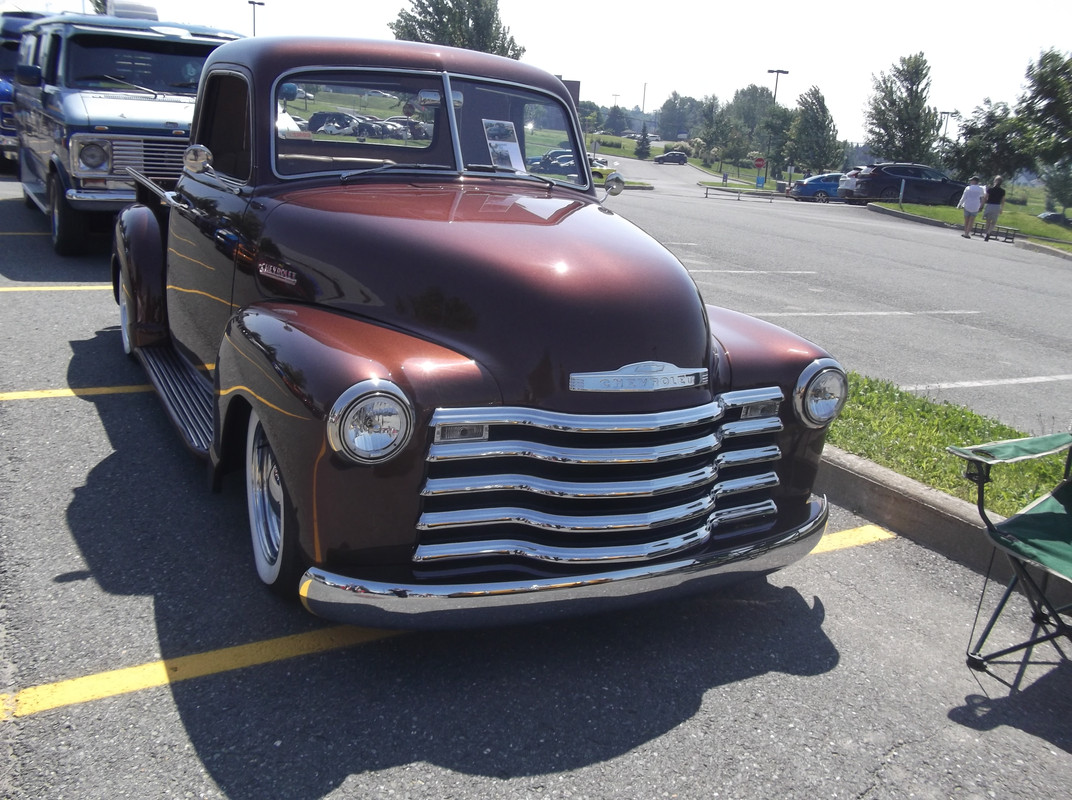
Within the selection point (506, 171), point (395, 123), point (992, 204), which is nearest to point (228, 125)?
point (395, 123)

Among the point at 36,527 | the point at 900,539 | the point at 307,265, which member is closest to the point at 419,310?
the point at 307,265

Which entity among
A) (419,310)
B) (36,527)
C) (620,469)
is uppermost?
(419,310)

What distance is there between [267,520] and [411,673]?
0.82m

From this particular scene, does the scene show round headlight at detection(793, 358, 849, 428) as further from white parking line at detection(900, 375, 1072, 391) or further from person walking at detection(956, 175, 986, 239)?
person walking at detection(956, 175, 986, 239)

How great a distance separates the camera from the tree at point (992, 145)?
34.4 m

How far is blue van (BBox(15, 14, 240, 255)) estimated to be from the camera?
8.73m

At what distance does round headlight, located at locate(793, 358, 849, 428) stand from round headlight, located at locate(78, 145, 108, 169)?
24.8 feet

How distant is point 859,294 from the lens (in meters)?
11.3

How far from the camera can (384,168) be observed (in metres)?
4.18

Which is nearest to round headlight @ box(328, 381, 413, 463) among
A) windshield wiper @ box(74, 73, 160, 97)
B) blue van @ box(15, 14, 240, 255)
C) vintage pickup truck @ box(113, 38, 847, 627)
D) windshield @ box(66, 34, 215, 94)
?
vintage pickup truck @ box(113, 38, 847, 627)

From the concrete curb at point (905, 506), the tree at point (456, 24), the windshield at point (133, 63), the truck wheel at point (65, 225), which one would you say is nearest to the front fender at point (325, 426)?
the concrete curb at point (905, 506)

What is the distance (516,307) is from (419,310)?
1.20ft

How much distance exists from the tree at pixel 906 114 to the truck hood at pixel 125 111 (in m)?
38.8

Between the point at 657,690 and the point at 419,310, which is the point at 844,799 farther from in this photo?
the point at 419,310
